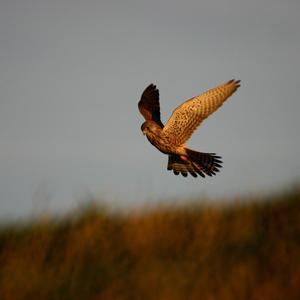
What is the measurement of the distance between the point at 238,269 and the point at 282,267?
0.41 meters

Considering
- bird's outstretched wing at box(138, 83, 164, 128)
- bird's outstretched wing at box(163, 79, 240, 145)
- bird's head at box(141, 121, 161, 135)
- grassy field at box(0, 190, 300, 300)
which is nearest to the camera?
grassy field at box(0, 190, 300, 300)

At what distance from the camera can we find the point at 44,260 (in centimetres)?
634

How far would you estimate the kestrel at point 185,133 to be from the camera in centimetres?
827

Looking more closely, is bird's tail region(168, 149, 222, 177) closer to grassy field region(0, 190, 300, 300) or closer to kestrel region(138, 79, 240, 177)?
kestrel region(138, 79, 240, 177)

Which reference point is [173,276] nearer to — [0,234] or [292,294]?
[292,294]

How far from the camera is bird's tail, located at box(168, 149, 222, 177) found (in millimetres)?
8508

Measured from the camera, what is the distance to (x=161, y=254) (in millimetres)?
6359

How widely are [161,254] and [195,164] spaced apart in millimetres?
2457

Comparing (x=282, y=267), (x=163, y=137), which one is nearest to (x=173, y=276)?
(x=282, y=267)

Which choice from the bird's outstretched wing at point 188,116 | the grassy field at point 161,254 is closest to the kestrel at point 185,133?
the bird's outstretched wing at point 188,116

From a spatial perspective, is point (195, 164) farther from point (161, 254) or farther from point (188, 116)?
point (161, 254)

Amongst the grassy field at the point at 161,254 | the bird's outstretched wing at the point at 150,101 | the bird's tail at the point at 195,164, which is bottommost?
the grassy field at the point at 161,254

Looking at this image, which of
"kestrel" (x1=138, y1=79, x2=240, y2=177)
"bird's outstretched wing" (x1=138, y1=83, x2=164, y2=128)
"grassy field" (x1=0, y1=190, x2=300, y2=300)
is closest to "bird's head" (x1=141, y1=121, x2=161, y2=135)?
"kestrel" (x1=138, y1=79, x2=240, y2=177)

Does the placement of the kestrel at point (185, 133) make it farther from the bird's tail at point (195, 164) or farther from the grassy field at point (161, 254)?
the grassy field at point (161, 254)
